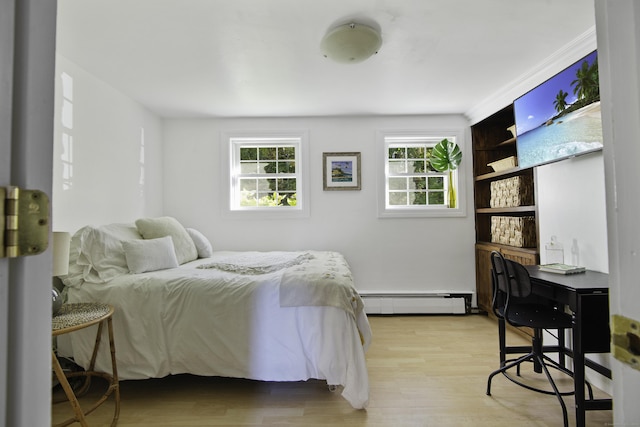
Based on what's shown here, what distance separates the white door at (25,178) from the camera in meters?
0.42

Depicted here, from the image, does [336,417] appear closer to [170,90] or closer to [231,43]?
[231,43]

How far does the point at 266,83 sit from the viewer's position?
2.90 m

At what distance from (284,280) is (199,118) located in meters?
2.83

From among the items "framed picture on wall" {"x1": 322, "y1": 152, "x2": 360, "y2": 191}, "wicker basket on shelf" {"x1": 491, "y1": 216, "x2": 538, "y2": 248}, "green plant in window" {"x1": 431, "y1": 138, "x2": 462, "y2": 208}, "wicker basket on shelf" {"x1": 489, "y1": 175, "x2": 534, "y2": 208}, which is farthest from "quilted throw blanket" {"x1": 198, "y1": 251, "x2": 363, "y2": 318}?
"green plant in window" {"x1": 431, "y1": 138, "x2": 462, "y2": 208}

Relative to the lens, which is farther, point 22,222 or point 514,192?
point 514,192

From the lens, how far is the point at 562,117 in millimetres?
2312

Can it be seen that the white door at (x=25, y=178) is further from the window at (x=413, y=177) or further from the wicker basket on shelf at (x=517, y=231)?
the window at (x=413, y=177)

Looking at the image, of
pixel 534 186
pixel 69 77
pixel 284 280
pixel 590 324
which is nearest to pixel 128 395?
pixel 284 280

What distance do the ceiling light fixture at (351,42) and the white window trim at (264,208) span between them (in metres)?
1.71

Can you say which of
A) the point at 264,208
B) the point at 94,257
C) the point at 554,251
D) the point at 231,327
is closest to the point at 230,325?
the point at 231,327

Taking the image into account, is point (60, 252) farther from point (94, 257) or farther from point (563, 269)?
point (563, 269)

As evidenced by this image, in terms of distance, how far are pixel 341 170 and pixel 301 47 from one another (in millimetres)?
1817

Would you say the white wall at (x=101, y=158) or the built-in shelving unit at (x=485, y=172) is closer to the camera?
the white wall at (x=101, y=158)

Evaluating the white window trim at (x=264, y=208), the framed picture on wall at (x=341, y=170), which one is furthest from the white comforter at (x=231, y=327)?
the framed picture on wall at (x=341, y=170)
